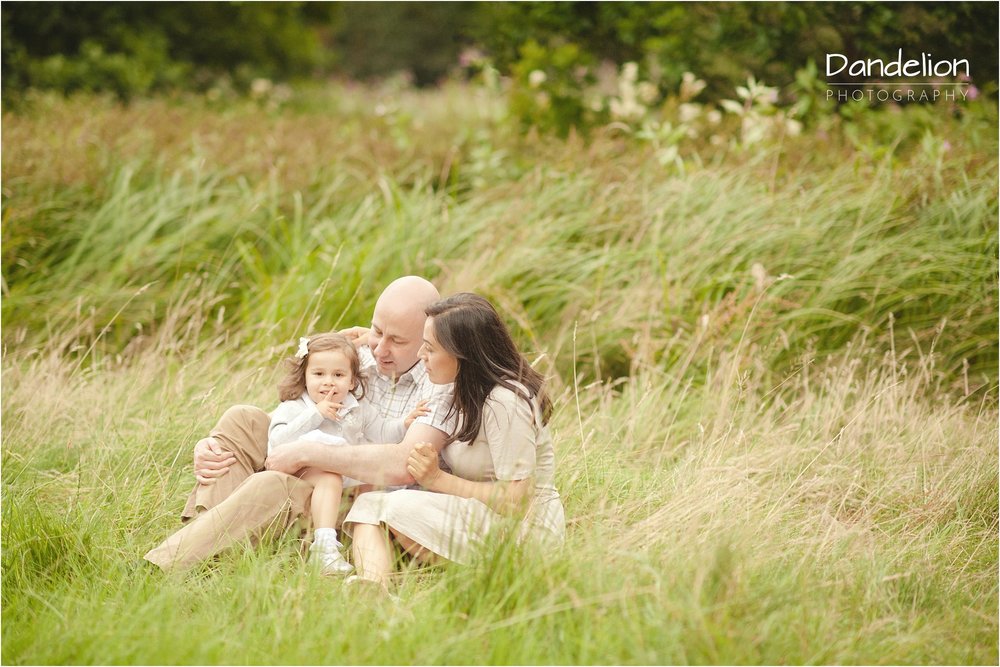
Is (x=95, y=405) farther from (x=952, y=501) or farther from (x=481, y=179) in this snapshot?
(x=952, y=501)

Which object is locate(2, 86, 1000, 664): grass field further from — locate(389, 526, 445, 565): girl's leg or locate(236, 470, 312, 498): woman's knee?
locate(236, 470, 312, 498): woman's knee

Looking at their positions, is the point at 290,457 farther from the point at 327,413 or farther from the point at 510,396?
the point at 510,396

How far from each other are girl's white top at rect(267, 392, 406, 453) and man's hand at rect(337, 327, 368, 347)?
220mm

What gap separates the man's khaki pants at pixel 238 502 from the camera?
3.12 meters

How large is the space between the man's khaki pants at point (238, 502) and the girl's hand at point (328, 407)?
25 cm

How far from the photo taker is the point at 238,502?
10.5 ft

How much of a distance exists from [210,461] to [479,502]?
3.16 ft

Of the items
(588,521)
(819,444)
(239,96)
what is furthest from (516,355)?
(239,96)

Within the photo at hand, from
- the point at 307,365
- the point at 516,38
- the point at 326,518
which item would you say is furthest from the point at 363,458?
the point at 516,38

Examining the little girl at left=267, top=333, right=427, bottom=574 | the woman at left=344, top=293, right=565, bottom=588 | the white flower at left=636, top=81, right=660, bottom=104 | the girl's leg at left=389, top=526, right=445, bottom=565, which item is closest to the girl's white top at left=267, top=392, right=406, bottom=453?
the little girl at left=267, top=333, right=427, bottom=574

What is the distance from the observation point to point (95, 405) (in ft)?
13.9

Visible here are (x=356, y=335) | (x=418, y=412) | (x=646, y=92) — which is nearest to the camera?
(x=418, y=412)

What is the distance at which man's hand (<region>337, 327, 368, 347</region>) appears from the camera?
12.1ft

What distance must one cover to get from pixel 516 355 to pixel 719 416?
1132 millimetres
